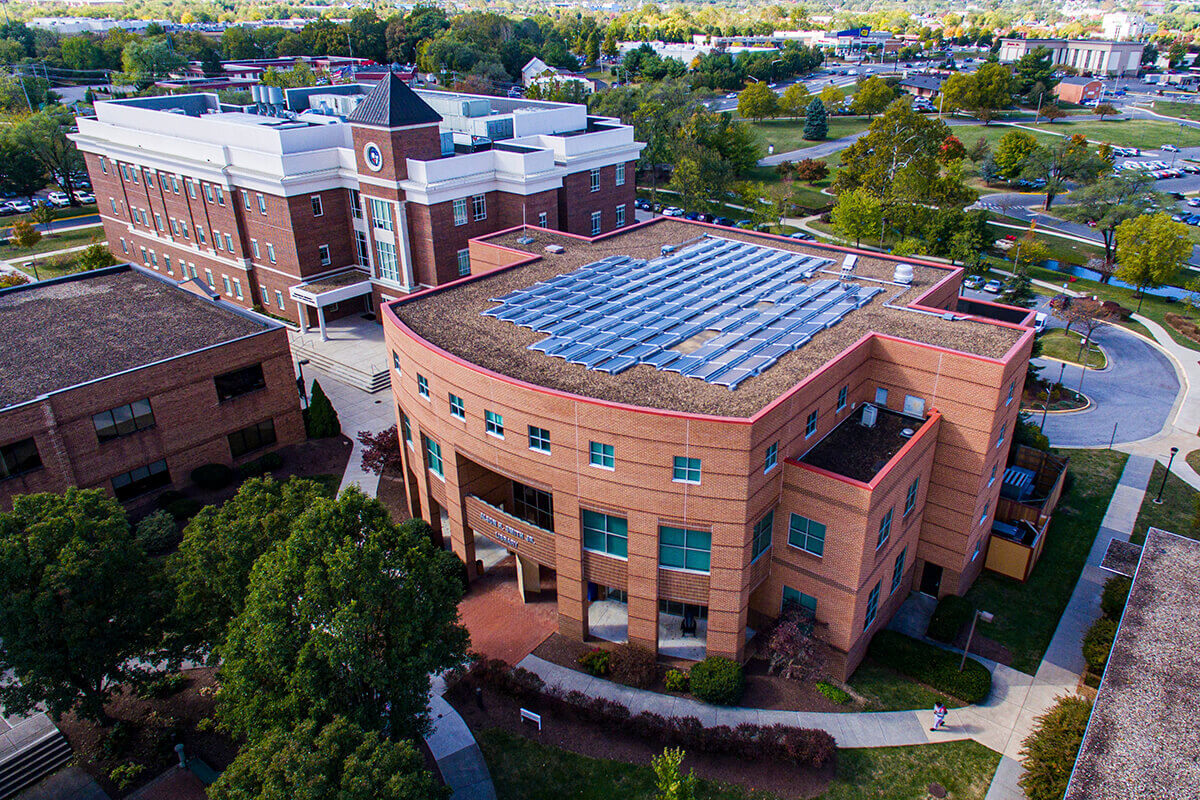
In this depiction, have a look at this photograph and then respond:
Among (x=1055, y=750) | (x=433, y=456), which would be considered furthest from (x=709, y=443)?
(x=1055, y=750)

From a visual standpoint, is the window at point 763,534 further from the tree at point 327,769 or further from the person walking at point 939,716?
the tree at point 327,769

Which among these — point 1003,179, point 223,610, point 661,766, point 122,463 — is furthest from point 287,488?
point 1003,179

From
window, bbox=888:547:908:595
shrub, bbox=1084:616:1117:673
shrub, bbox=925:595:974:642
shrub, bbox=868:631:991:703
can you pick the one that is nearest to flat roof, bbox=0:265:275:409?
window, bbox=888:547:908:595

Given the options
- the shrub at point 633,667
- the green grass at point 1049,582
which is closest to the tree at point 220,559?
the shrub at point 633,667

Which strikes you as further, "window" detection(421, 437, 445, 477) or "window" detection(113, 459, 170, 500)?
"window" detection(113, 459, 170, 500)

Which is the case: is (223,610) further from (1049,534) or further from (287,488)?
(1049,534)

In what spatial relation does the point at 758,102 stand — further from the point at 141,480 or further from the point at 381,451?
the point at 141,480

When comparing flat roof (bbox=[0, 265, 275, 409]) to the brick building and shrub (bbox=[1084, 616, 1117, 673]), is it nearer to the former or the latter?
the brick building
